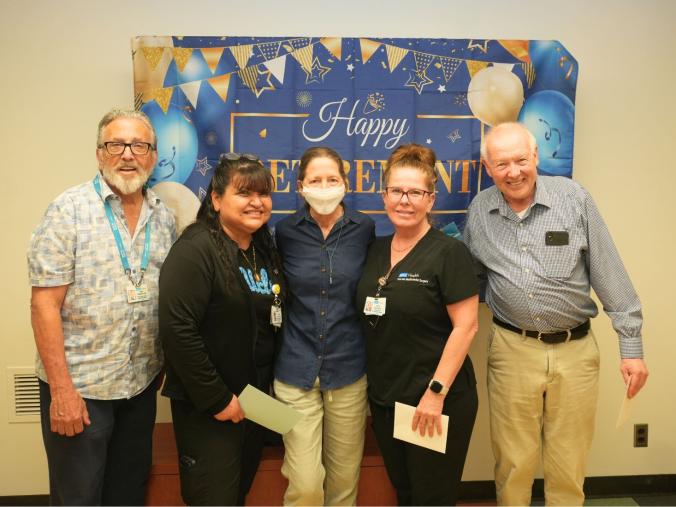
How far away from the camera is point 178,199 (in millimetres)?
2340

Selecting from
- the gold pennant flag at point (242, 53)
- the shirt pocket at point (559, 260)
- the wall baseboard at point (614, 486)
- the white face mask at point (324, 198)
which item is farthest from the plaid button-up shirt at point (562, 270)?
the gold pennant flag at point (242, 53)

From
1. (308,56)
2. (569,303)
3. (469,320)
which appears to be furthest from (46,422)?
(569,303)

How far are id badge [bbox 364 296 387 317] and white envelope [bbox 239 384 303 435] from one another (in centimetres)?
48

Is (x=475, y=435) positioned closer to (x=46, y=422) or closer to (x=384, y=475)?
(x=384, y=475)

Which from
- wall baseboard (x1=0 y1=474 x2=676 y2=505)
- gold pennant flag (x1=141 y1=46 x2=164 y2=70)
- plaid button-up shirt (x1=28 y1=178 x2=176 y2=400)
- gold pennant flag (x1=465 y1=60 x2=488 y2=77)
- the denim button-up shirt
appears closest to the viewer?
plaid button-up shirt (x1=28 y1=178 x2=176 y2=400)

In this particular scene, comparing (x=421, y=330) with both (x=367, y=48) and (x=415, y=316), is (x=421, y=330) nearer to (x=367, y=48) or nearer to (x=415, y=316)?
(x=415, y=316)

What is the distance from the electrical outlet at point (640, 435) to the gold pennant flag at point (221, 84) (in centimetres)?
284

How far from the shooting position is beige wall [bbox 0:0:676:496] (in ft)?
7.98

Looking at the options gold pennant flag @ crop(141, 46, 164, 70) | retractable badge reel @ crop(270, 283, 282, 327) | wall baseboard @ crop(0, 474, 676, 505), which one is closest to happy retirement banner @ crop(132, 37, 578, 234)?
gold pennant flag @ crop(141, 46, 164, 70)

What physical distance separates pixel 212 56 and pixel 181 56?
139mm

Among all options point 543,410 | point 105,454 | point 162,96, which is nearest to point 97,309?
point 105,454

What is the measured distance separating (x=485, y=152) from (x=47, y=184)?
2109 mm

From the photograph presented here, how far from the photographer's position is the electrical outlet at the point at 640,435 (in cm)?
281

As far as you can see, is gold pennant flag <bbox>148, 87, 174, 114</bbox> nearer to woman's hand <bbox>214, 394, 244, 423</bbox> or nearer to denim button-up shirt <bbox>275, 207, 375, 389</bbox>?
denim button-up shirt <bbox>275, 207, 375, 389</bbox>
